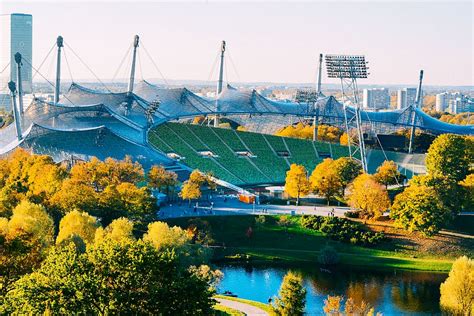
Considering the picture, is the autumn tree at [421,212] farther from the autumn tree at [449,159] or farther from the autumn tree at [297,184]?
the autumn tree at [449,159]

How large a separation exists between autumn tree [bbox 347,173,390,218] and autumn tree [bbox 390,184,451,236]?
52.9 inches

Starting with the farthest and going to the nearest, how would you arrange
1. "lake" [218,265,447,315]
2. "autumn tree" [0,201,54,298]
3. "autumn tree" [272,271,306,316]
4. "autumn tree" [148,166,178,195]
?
1. "autumn tree" [148,166,178,195]
2. "lake" [218,265,447,315]
3. "autumn tree" [272,271,306,316]
4. "autumn tree" [0,201,54,298]

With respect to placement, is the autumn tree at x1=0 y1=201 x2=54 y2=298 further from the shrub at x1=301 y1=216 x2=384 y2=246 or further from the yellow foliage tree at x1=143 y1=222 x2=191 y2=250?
the shrub at x1=301 y1=216 x2=384 y2=246

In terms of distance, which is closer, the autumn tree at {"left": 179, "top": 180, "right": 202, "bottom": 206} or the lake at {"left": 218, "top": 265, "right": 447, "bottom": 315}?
the lake at {"left": 218, "top": 265, "right": 447, "bottom": 315}

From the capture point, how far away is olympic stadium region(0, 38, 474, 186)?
70812 mm

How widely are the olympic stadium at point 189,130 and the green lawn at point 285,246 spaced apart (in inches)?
522

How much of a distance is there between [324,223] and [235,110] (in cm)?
3729

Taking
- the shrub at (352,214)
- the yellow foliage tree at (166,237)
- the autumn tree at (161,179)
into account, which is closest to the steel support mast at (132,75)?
the autumn tree at (161,179)

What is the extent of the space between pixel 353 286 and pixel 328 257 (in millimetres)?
4884

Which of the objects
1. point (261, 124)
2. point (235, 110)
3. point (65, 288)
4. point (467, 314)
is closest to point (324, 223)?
point (467, 314)

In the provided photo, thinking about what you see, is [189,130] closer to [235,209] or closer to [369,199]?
[235,209]

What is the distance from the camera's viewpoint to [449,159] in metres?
67.4

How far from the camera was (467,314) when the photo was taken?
38.3 metres

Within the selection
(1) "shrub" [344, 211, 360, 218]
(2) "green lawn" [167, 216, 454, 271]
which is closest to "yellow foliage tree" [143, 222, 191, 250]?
(2) "green lawn" [167, 216, 454, 271]
